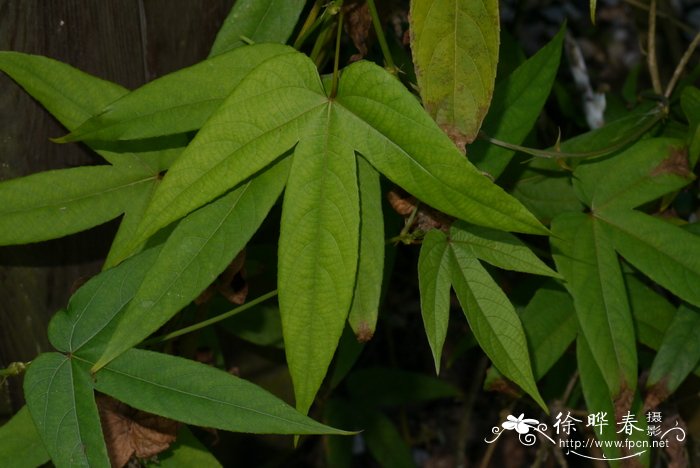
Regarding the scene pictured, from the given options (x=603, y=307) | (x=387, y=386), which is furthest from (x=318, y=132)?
(x=387, y=386)

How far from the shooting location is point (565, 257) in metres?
0.85

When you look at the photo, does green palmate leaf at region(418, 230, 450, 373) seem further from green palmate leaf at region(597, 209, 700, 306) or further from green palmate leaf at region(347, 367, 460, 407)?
green palmate leaf at region(347, 367, 460, 407)

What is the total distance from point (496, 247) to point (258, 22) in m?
0.32

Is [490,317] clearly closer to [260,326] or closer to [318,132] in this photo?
[318,132]

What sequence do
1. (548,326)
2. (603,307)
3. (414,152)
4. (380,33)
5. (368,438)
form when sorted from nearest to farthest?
1. (414,152)
2. (380,33)
3. (603,307)
4. (548,326)
5. (368,438)

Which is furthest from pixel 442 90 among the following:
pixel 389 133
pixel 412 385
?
pixel 412 385

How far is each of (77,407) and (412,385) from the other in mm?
755

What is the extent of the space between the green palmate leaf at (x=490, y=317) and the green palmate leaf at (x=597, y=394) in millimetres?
174

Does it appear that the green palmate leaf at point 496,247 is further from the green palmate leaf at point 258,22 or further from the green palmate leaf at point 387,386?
the green palmate leaf at point 387,386

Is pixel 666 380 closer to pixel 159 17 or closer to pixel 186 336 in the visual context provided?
pixel 186 336

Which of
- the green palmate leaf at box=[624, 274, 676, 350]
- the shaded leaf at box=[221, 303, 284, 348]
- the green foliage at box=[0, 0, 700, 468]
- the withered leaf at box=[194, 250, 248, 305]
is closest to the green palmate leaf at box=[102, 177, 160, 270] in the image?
the green foliage at box=[0, 0, 700, 468]

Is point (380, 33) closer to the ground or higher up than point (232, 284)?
higher up

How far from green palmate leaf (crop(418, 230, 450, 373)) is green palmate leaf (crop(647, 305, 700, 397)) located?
29 cm

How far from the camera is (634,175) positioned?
0.90 meters
